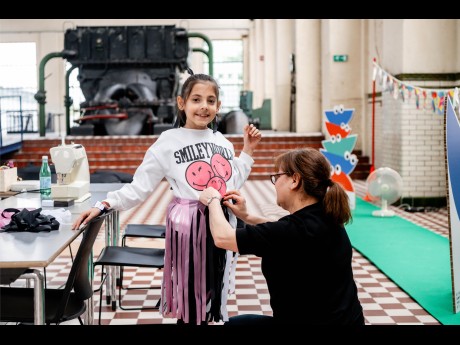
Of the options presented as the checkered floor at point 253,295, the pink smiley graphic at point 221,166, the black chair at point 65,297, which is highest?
the pink smiley graphic at point 221,166

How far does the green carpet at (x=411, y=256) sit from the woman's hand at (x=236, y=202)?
2.11m

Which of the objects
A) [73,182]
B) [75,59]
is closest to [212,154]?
[73,182]

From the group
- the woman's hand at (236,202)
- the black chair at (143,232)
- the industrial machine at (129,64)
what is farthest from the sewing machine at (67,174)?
the industrial machine at (129,64)

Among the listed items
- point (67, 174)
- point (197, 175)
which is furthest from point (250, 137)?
point (67, 174)

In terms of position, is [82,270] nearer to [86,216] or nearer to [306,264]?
[86,216]

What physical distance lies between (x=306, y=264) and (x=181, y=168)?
1.00m

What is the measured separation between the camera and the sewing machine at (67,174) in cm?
381

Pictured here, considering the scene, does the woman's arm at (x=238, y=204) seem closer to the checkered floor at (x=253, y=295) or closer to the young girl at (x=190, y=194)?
the young girl at (x=190, y=194)

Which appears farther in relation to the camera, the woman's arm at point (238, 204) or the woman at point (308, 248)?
the woman's arm at point (238, 204)

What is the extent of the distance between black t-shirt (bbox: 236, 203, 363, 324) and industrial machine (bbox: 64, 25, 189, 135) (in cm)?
1366

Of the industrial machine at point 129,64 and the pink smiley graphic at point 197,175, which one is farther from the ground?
the industrial machine at point 129,64

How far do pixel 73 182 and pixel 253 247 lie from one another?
7.02ft

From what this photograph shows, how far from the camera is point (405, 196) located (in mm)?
9414

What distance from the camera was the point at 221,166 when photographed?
2961mm
